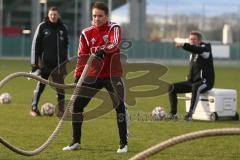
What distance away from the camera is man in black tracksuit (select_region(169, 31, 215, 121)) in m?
13.8

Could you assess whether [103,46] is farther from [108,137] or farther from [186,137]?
[186,137]

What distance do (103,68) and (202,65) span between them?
4.75m

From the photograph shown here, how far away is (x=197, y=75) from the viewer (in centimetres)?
1426

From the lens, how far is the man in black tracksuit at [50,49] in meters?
13.9

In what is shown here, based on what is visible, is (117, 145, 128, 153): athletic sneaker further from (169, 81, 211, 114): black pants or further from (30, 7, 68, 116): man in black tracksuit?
(169, 81, 211, 114): black pants

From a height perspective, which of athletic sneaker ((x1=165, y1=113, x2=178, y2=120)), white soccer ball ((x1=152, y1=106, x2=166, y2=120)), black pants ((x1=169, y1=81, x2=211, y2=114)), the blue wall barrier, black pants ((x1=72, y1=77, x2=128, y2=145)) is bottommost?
the blue wall barrier

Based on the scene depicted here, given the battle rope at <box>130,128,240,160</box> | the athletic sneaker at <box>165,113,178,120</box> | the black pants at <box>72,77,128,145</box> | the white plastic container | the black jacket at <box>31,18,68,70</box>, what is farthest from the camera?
the white plastic container

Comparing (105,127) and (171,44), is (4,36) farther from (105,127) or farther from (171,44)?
(105,127)

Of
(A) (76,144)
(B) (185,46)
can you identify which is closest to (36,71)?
(B) (185,46)

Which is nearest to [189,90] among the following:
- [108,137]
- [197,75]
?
[197,75]

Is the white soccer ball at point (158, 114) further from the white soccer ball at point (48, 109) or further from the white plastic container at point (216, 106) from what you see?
the white soccer ball at point (48, 109)

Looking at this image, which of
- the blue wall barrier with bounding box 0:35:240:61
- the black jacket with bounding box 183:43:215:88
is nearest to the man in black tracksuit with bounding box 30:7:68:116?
the black jacket with bounding box 183:43:215:88

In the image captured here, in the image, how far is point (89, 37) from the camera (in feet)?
32.0

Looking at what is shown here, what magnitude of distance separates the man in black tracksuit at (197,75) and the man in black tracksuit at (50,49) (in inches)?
95.7
